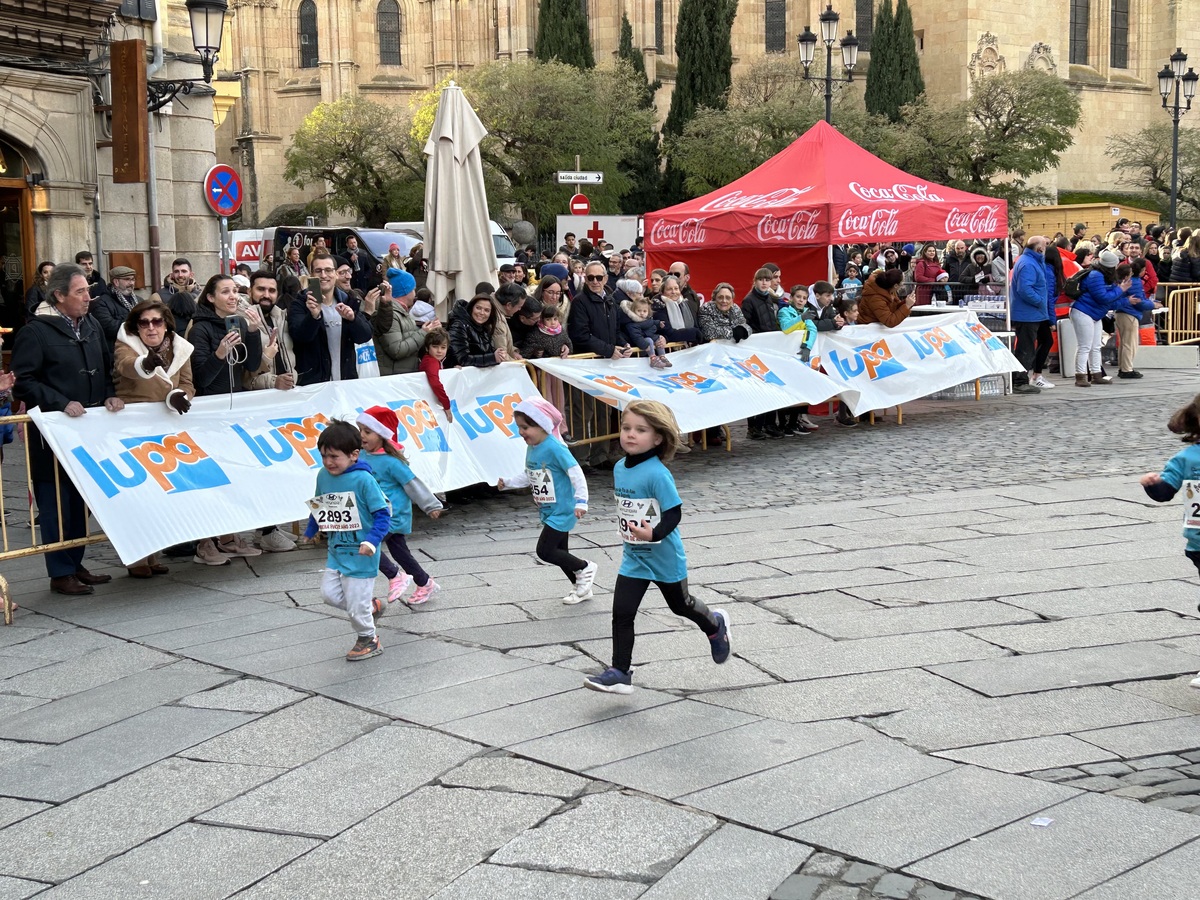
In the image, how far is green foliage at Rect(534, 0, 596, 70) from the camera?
169 ft

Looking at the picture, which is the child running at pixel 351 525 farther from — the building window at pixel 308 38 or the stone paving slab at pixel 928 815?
the building window at pixel 308 38

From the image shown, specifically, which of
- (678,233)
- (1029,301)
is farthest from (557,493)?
(1029,301)

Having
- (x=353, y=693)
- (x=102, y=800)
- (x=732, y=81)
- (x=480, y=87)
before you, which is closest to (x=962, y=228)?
(x=353, y=693)

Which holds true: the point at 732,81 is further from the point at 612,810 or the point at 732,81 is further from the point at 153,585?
the point at 612,810

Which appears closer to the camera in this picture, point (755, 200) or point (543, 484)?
point (543, 484)

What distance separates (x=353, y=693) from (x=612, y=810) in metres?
1.74

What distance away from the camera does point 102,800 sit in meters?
4.83

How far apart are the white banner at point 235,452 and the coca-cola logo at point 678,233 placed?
6957 millimetres

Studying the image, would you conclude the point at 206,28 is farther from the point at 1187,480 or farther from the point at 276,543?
the point at 1187,480

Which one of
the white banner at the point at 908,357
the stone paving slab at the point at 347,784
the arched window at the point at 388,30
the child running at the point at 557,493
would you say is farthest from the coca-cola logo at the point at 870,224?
the arched window at the point at 388,30

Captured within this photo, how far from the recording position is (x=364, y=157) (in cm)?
4719

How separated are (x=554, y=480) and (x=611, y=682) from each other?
1942 millimetres

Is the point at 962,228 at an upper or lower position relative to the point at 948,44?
lower

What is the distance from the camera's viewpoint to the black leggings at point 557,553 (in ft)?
24.1
